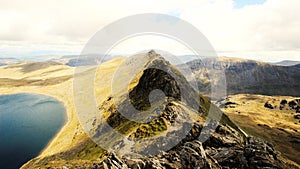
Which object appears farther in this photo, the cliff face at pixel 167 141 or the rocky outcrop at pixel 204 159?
the cliff face at pixel 167 141

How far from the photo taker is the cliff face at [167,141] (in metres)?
49.1

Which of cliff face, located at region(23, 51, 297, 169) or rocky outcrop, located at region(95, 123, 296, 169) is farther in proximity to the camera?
cliff face, located at region(23, 51, 297, 169)

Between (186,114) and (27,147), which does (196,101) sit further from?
(27,147)

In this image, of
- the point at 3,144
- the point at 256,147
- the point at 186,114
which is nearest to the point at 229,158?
the point at 256,147

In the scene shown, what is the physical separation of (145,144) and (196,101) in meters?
59.7

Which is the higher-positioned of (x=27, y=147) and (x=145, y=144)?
(x=145, y=144)

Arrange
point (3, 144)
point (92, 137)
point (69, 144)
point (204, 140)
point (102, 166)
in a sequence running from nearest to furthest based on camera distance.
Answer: point (102, 166), point (204, 140), point (92, 137), point (69, 144), point (3, 144)

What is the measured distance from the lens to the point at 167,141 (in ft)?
239

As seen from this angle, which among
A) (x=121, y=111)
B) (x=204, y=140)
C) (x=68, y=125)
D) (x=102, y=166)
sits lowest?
(x=68, y=125)

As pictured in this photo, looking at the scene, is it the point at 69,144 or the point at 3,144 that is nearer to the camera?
the point at 69,144

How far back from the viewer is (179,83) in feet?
419

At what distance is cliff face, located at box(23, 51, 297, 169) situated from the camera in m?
49.1

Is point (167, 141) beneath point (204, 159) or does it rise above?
beneath

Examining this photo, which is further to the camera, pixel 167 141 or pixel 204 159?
pixel 167 141
